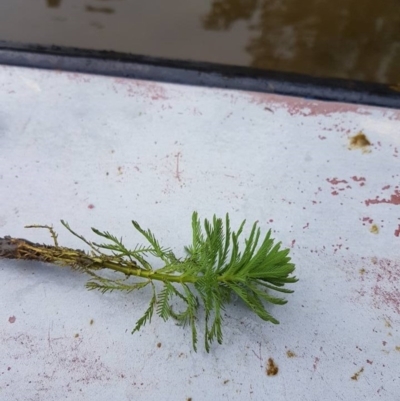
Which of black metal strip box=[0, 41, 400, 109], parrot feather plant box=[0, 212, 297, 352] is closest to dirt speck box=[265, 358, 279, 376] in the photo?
parrot feather plant box=[0, 212, 297, 352]

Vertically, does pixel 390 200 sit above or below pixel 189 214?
above

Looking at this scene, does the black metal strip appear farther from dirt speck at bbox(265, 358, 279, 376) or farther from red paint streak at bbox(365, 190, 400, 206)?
dirt speck at bbox(265, 358, 279, 376)

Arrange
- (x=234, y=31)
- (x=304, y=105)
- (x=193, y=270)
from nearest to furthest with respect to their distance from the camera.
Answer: (x=193, y=270)
(x=304, y=105)
(x=234, y=31)

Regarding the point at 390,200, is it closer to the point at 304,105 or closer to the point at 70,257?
the point at 304,105

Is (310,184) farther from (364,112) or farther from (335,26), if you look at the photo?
(335,26)

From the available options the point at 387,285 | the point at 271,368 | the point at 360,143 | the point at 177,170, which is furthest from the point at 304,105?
the point at 271,368

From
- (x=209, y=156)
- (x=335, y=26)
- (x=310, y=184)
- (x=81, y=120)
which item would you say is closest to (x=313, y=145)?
(x=310, y=184)
